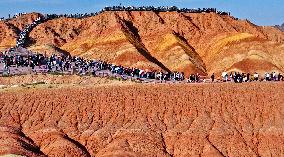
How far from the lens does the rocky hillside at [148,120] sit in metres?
67.8

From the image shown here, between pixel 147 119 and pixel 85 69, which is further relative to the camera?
pixel 85 69

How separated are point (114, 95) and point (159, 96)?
522cm

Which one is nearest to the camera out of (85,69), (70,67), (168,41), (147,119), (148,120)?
(148,120)

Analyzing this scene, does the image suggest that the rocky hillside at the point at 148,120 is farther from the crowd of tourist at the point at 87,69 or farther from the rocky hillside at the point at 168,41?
the rocky hillside at the point at 168,41

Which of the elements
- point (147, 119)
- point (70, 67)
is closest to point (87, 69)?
point (70, 67)

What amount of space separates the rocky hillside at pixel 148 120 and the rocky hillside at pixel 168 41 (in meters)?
49.5

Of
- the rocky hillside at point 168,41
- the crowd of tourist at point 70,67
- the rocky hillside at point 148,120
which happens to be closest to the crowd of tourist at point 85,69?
the crowd of tourist at point 70,67

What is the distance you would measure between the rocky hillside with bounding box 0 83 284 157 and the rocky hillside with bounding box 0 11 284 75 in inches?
1948

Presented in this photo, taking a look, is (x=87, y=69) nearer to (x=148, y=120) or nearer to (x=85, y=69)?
(x=85, y=69)

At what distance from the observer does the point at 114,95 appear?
250 ft

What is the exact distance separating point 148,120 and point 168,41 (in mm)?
79579

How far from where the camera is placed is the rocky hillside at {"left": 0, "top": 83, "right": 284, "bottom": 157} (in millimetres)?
67750

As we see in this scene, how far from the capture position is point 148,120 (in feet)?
239

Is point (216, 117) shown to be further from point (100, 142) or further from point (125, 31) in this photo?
point (125, 31)
